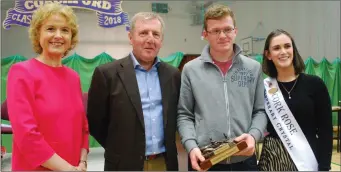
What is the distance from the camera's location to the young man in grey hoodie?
1392mm

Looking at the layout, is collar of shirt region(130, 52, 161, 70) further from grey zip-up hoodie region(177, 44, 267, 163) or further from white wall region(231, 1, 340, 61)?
white wall region(231, 1, 340, 61)

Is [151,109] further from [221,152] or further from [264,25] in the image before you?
[264,25]

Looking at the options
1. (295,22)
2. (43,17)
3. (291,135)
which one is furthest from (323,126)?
(295,22)

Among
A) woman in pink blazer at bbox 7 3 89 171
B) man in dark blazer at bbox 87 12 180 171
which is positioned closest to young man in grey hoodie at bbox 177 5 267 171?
man in dark blazer at bbox 87 12 180 171

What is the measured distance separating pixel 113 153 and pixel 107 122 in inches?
7.1

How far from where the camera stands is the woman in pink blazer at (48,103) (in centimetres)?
117

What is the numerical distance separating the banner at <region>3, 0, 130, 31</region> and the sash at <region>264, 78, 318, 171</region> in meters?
4.33

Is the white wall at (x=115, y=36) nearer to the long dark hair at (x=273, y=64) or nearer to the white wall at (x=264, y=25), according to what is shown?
the white wall at (x=264, y=25)

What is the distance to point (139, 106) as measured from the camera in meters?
1.47

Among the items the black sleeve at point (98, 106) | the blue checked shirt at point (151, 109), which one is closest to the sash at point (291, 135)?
the blue checked shirt at point (151, 109)

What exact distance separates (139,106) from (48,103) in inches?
17.3

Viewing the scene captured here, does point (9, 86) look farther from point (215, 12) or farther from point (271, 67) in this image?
point (271, 67)

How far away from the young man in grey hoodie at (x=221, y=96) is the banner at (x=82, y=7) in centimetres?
427

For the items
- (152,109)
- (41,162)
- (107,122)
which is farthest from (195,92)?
(41,162)
